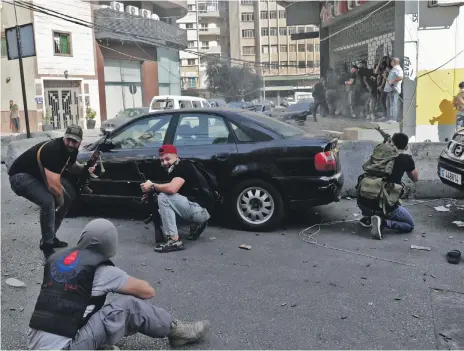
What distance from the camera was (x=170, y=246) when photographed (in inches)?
220

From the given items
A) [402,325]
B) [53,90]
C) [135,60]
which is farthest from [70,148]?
[135,60]

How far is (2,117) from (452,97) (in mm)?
23792

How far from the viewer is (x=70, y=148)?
5.14 meters

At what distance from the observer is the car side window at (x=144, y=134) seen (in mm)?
6742

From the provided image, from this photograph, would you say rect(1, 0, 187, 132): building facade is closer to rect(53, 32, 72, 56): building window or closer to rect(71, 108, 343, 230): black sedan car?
rect(53, 32, 72, 56): building window

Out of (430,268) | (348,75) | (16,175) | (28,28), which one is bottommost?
(430,268)

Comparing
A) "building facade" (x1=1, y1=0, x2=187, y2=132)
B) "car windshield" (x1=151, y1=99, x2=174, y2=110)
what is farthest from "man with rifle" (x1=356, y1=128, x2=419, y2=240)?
"building facade" (x1=1, y1=0, x2=187, y2=132)

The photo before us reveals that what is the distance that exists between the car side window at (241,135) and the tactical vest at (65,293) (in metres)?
3.74

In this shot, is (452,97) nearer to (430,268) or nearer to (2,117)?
(430,268)

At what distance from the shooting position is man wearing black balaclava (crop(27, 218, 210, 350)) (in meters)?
2.79

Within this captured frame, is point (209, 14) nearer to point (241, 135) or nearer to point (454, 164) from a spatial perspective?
point (241, 135)

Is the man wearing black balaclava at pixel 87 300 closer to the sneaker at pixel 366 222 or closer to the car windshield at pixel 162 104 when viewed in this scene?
the sneaker at pixel 366 222

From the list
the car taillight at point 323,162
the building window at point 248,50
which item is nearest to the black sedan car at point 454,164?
the car taillight at point 323,162

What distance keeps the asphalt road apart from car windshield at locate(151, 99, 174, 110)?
43.6 feet
